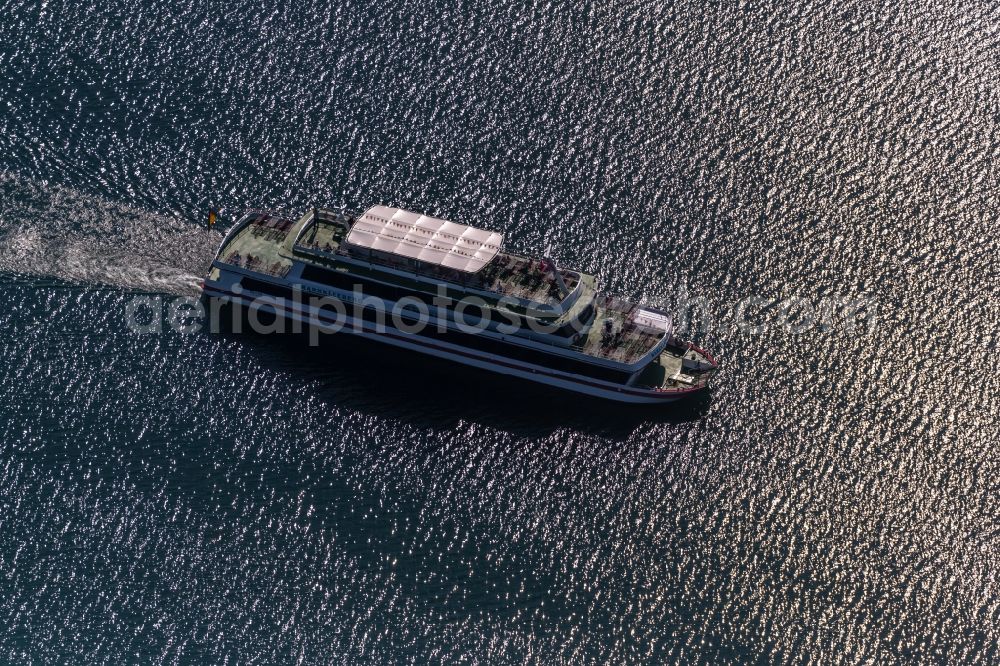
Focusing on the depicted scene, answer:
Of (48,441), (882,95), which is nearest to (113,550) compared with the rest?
(48,441)

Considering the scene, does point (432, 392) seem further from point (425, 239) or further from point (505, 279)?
point (425, 239)

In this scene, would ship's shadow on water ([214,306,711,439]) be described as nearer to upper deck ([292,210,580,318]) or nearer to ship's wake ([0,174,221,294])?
upper deck ([292,210,580,318])

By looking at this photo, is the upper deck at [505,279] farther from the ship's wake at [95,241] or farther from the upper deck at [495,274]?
the ship's wake at [95,241]

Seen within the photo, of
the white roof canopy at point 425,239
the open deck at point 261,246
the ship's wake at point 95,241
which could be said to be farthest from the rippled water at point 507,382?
the white roof canopy at point 425,239

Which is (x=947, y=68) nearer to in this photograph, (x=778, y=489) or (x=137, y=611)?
(x=778, y=489)

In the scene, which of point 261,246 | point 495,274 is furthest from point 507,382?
point 261,246

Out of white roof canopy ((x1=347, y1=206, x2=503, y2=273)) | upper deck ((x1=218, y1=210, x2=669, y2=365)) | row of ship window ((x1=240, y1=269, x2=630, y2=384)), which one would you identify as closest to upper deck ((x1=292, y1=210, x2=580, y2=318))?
upper deck ((x1=218, y1=210, x2=669, y2=365))
